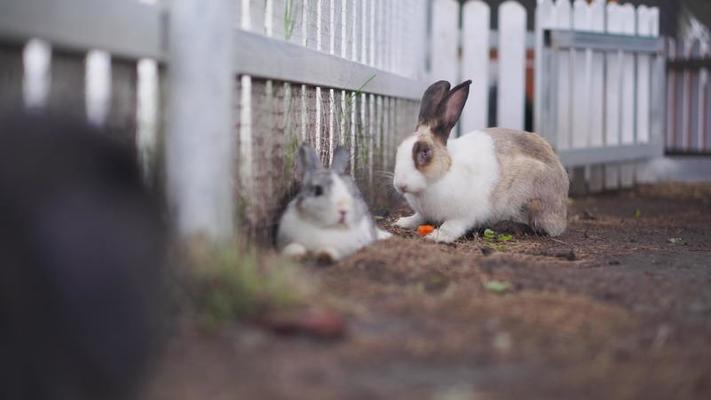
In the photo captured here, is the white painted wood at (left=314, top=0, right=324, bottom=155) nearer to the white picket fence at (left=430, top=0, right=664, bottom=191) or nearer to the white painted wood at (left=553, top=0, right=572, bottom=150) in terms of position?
the white picket fence at (left=430, top=0, right=664, bottom=191)

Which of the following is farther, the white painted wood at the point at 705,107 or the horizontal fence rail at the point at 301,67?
the white painted wood at the point at 705,107

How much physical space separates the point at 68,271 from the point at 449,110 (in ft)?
11.6

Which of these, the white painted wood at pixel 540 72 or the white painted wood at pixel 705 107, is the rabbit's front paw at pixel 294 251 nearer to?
the white painted wood at pixel 540 72

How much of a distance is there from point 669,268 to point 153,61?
2.45 metres

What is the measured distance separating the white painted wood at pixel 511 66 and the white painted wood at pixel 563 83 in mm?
351

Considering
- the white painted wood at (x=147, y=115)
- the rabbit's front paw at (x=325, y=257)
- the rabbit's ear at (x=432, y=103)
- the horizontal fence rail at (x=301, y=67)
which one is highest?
the horizontal fence rail at (x=301, y=67)

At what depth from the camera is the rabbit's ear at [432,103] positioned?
5.34 metres

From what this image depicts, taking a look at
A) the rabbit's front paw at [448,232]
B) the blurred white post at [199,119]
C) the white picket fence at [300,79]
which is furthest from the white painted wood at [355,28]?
the blurred white post at [199,119]

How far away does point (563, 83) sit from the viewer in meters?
8.65

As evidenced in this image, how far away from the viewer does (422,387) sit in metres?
2.35

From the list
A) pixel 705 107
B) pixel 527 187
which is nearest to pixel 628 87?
pixel 705 107

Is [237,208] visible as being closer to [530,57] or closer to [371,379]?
[371,379]

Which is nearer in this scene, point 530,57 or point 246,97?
point 246,97

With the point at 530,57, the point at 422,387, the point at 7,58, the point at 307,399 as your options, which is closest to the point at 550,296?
the point at 422,387
